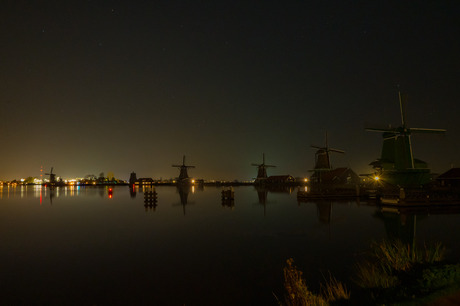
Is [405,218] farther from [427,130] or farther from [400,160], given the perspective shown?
[427,130]

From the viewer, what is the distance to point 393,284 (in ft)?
23.4

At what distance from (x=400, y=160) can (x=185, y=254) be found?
3380 centimetres

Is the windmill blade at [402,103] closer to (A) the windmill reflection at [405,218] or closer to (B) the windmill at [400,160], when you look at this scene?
(B) the windmill at [400,160]

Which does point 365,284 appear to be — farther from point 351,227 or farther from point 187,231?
point 187,231


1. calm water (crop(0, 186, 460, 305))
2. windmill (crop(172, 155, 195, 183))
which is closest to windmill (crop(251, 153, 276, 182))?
windmill (crop(172, 155, 195, 183))

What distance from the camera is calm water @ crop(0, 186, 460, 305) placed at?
9695mm

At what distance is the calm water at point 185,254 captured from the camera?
9.70 meters

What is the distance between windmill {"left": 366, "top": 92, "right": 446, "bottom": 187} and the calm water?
12.3 metres

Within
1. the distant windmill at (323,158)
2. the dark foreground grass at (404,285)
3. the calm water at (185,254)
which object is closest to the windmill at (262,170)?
the distant windmill at (323,158)

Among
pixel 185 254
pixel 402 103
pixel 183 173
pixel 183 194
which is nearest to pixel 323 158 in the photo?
pixel 402 103

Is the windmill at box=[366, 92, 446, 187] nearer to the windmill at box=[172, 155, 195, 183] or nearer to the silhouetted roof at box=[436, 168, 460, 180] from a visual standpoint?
the silhouetted roof at box=[436, 168, 460, 180]

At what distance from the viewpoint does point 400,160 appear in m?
36.9

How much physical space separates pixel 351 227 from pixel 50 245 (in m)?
20.5

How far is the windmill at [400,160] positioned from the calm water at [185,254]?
1235 centimetres
